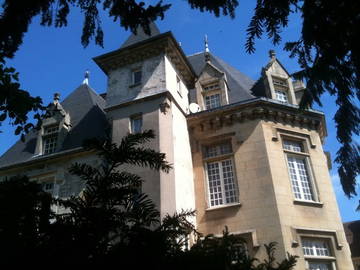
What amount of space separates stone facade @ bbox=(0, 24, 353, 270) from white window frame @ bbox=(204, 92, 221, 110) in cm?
6

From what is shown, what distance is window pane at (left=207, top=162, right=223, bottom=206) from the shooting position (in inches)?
575

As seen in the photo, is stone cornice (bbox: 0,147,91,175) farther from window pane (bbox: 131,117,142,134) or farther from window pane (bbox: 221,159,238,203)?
window pane (bbox: 221,159,238,203)

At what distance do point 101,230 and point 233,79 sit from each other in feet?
54.7

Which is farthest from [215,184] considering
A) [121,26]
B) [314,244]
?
[121,26]

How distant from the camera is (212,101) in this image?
17.6 meters

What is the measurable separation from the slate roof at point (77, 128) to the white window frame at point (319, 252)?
9233 millimetres

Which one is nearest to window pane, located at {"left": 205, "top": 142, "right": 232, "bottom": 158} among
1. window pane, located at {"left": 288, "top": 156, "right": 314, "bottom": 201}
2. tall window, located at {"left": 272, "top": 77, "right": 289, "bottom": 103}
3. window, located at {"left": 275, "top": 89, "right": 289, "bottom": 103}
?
window pane, located at {"left": 288, "top": 156, "right": 314, "bottom": 201}

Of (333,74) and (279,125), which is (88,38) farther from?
(279,125)

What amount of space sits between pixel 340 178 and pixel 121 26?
8.38ft

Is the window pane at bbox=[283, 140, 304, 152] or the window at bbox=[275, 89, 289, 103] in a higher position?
the window at bbox=[275, 89, 289, 103]

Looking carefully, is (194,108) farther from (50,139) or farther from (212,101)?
(50,139)

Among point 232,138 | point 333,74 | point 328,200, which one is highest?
point 232,138

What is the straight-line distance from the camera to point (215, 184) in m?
15.0

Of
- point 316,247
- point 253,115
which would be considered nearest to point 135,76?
point 253,115
